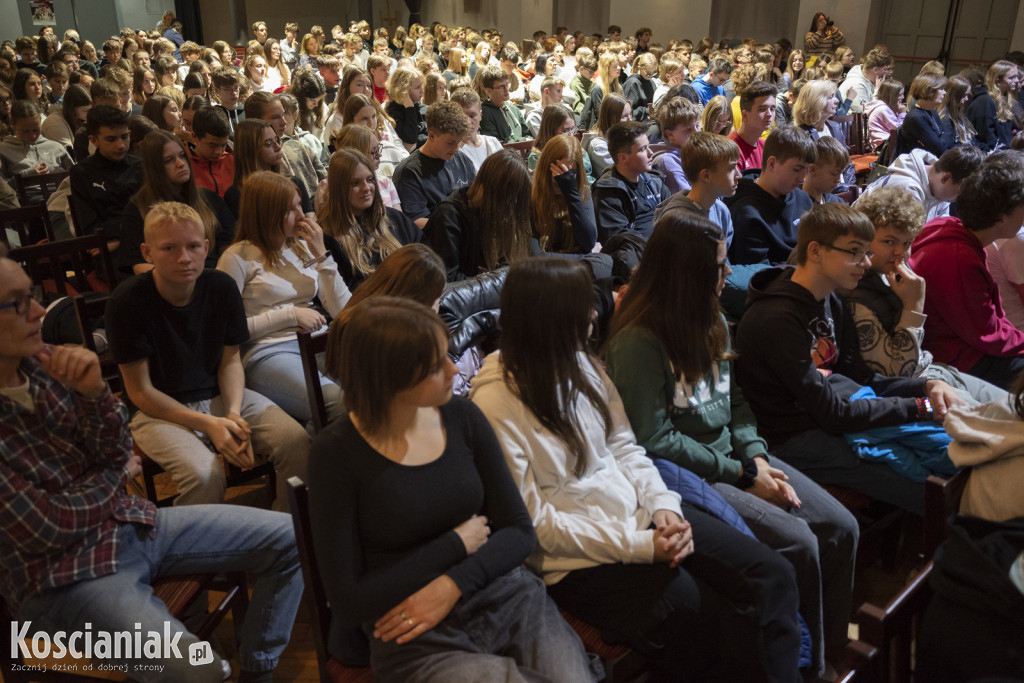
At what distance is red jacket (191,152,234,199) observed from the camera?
394 cm

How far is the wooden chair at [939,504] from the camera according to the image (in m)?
1.71

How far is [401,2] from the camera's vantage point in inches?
850

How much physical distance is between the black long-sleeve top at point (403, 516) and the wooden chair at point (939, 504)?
899 millimetres

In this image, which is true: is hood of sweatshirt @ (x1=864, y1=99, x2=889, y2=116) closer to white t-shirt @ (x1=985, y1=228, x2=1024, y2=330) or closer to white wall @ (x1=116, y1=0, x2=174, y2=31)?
white t-shirt @ (x1=985, y1=228, x2=1024, y2=330)

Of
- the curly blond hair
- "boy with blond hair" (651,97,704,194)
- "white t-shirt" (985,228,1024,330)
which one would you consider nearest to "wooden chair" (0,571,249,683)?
the curly blond hair

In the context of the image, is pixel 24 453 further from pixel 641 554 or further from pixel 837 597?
pixel 837 597

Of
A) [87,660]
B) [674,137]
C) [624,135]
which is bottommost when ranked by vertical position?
[87,660]

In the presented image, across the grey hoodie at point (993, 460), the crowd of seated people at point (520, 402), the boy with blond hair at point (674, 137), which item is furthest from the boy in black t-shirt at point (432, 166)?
the grey hoodie at point (993, 460)

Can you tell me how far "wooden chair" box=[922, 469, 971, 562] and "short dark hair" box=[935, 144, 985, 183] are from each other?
2329mm

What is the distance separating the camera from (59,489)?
168 centimetres

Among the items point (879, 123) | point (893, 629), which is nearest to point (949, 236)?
point (893, 629)

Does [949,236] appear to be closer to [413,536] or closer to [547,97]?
[413,536]

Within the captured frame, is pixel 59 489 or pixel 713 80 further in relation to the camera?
pixel 713 80

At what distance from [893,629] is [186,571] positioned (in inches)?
59.8
